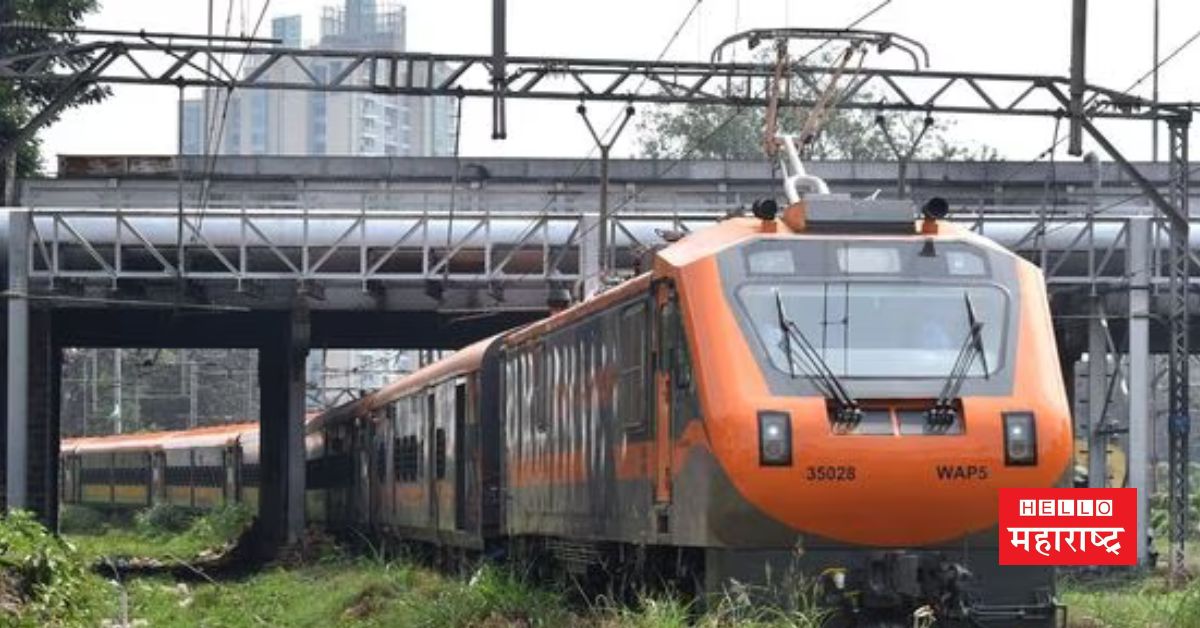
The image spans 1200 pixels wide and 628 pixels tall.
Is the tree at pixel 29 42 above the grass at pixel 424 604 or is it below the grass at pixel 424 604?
above

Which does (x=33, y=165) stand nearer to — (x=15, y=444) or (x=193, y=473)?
(x=193, y=473)

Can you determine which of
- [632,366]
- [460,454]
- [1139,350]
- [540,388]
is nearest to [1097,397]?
[1139,350]

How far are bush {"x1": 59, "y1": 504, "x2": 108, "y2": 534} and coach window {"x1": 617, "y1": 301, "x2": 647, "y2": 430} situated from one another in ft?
181

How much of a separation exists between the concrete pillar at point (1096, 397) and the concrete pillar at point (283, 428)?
486 inches

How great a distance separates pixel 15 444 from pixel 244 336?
10374 mm

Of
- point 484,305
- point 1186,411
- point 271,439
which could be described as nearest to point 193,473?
point 271,439

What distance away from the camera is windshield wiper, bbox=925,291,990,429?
1376cm

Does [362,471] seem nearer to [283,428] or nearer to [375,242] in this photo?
[375,242]

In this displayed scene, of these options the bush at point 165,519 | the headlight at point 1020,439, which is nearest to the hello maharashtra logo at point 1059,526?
the headlight at point 1020,439

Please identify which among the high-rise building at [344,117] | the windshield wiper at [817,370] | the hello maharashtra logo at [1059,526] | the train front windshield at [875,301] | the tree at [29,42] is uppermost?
the high-rise building at [344,117]

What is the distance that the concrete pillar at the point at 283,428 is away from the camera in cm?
3991

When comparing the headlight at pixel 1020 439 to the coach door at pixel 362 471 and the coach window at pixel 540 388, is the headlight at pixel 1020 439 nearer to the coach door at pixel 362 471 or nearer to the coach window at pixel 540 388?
the coach window at pixel 540 388

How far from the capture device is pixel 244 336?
44.7 meters

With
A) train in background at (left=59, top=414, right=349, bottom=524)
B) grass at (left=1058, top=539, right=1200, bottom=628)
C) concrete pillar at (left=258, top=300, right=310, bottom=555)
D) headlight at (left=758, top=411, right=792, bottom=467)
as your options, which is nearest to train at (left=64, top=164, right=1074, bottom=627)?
headlight at (left=758, top=411, right=792, bottom=467)
